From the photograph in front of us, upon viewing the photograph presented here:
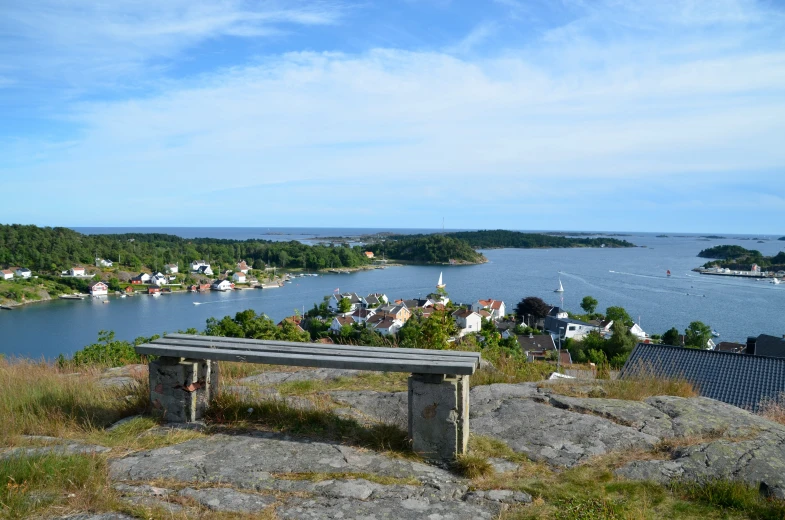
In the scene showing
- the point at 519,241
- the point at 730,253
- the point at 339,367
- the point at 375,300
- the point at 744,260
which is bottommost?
the point at 375,300

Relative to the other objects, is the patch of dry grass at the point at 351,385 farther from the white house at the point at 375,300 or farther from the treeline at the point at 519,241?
the treeline at the point at 519,241

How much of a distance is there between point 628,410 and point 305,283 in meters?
73.6

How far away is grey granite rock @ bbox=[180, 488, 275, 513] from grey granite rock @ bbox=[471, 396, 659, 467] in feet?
5.70

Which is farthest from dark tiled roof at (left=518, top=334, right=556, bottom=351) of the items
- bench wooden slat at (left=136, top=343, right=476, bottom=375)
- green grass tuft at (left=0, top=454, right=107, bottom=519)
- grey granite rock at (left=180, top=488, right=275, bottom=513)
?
green grass tuft at (left=0, top=454, right=107, bottom=519)

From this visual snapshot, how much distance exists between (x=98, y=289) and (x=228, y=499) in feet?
232

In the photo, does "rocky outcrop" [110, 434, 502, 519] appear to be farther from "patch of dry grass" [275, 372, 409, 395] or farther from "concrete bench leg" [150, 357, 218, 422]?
"patch of dry grass" [275, 372, 409, 395]

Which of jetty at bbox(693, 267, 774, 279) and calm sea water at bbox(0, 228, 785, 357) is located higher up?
jetty at bbox(693, 267, 774, 279)

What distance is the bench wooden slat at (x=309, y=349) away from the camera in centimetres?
362

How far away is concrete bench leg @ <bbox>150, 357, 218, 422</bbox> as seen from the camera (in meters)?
3.89

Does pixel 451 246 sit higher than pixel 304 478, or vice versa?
pixel 451 246

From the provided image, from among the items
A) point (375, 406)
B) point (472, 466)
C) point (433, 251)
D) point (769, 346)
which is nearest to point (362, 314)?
point (769, 346)

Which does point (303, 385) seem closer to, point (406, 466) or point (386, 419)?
point (386, 419)

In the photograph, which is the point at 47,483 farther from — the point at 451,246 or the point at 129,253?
the point at 451,246

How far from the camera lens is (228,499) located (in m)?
2.77
